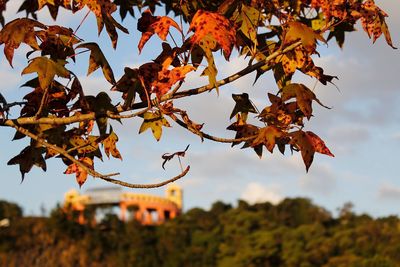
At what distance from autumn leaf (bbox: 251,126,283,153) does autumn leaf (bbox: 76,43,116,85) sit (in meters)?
0.64

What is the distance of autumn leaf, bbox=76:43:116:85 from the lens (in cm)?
316

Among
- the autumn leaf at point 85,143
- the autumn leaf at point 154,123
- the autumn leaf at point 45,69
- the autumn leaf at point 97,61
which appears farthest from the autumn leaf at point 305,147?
the autumn leaf at point 85,143

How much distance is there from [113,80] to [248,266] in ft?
157

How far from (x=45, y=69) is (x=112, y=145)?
0.83 meters

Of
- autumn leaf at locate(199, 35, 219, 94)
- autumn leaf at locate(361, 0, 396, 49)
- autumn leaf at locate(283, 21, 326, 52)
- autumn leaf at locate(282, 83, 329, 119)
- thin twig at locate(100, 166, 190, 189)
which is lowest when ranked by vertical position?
thin twig at locate(100, 166, 190, 189)

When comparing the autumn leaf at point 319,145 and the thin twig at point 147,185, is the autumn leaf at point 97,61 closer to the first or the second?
the thin twig at point 147,185

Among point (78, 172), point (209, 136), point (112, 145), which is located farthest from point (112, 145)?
point (209, 136)

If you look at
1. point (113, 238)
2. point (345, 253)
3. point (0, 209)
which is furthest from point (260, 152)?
point (0, 209)

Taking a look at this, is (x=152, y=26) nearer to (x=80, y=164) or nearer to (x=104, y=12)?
(x=104, y=12)

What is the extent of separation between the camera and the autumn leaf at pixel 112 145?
3727mm

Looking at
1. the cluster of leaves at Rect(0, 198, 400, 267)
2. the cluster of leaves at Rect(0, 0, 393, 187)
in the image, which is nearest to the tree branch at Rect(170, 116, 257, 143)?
the cluster of leaves at Rect(0, 0, 393, 187)

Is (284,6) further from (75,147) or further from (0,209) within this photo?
(0,209)

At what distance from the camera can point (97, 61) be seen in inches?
125

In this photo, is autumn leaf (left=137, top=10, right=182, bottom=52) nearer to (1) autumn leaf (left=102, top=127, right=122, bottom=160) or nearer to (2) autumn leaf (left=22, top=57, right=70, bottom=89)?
(2) autumn leaf (left=22, top=57, right=70, bottom=89)
